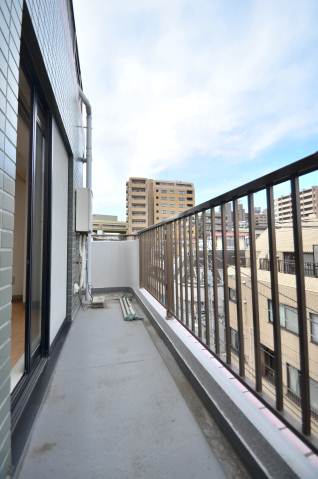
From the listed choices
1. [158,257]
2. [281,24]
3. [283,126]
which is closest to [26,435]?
[158,257]

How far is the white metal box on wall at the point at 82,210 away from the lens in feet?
9.41

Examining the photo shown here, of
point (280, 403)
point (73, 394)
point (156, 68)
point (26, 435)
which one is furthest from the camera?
point (156, 68)

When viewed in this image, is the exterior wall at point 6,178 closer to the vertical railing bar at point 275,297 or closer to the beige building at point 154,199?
the vertical railing bar at point 275,297

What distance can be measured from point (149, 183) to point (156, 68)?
26.4 m

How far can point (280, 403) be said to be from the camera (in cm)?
83

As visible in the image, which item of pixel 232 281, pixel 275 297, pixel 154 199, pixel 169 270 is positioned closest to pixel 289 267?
pixel 275 297

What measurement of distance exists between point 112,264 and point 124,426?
3749 mm

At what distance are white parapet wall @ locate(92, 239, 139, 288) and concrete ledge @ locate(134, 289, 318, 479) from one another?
3.17 meters

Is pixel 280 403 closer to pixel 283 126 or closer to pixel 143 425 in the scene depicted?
pixel 143 425

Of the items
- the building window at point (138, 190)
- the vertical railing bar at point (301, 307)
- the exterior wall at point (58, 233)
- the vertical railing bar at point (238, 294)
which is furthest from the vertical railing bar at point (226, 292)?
the building window at point (138, 190)

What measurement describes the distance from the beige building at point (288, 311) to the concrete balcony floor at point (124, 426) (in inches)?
13.0

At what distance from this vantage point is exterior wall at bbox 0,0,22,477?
2.41 feet

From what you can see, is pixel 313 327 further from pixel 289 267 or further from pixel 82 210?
pixel 82 210

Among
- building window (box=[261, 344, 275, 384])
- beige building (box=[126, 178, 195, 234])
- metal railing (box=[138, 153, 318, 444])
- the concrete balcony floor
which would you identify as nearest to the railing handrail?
metal railing (box=[138, 153, 318, 444])
